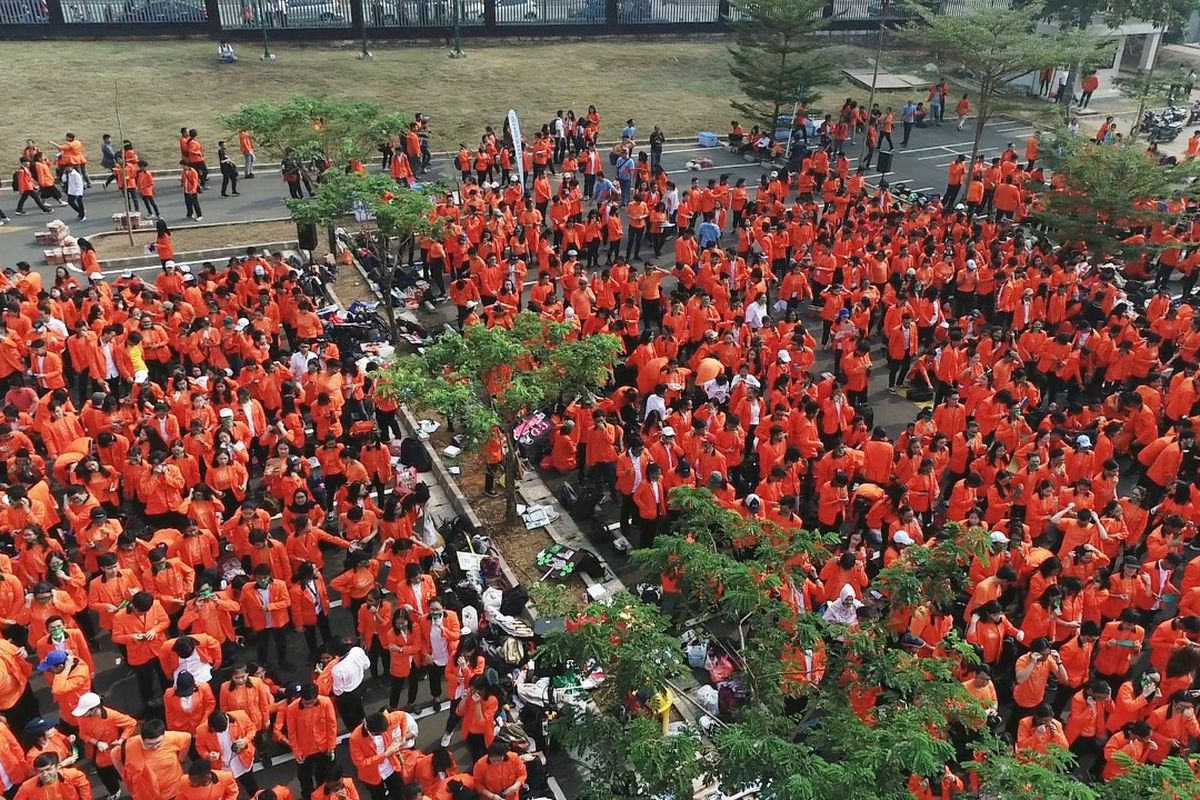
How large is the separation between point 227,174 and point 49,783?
1950 cm

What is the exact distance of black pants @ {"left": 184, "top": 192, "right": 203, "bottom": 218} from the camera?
22375mm

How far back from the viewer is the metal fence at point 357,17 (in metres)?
33.7

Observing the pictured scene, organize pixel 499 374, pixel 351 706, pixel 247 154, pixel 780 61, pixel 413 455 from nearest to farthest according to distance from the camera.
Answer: pixel 351 706 < pixel 499 374 < pixel 413 455 < pixel 247 154 < pixel 780 61

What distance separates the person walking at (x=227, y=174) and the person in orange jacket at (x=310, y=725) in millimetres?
18895

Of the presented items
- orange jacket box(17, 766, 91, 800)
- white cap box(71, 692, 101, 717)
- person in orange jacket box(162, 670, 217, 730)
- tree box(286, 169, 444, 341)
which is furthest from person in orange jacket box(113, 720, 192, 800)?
tree box(286, 169, 444, 341)

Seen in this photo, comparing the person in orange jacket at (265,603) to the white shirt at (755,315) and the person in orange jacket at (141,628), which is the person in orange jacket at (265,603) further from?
the white shirt at (755,315)

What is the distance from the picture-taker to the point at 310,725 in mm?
8094

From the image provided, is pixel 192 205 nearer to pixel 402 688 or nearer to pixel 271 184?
pixel 271 184

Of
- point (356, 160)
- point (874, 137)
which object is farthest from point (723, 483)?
point (874, 137)

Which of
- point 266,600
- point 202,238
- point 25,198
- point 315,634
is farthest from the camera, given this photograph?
point 25,198

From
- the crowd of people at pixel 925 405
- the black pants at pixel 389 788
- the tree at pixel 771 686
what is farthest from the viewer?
the crowd of people at pixel 925 405

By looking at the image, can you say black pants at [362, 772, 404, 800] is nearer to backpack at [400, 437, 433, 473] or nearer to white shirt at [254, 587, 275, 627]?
white shirt at [254, 587, 275, 627]

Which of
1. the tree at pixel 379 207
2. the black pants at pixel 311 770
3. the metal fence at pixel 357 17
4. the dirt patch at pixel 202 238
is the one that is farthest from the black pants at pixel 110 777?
the metal fence at pixel 357 17

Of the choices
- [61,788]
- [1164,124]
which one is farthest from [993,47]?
[61,788]
